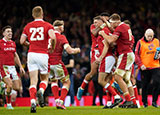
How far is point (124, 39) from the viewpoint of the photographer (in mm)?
10469

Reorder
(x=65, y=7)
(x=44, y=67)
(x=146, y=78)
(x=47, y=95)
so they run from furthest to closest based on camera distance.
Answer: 1. (x=65, y=7)
2. (x=47, y=95)
3. (x=146, y=78)
4. (x=44, y=67)

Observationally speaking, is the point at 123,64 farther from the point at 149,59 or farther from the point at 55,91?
the point at 149,59

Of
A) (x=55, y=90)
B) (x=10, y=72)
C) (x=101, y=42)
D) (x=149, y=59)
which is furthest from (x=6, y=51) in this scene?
(x=149, y=59)

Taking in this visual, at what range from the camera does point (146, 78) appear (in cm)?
1302

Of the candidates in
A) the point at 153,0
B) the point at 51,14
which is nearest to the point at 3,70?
the point at 51,14

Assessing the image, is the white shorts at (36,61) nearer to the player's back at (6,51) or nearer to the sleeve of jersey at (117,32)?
the sleeve of jersey at (117,32)

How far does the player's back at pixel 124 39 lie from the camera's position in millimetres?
10336

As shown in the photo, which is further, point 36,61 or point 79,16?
point 79,16

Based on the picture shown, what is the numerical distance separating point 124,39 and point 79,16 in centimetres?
1349

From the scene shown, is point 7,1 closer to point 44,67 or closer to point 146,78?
point 146,78

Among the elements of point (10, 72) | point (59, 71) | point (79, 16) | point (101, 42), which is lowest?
point (10, 72)

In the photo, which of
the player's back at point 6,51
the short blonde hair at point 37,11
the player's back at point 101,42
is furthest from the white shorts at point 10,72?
the short blonde hair at point 37,11

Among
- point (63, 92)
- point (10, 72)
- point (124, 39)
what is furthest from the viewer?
point (10, 72)

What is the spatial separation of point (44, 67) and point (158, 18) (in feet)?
49.0
